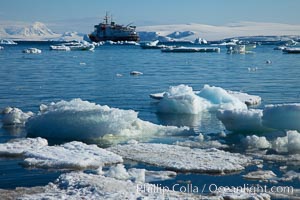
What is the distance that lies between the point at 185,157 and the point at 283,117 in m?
2.93

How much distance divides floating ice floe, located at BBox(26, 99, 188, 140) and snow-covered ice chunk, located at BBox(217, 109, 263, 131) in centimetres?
101

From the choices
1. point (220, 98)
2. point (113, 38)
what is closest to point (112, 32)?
point (113, 38)

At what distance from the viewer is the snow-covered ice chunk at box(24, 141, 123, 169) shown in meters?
8.11

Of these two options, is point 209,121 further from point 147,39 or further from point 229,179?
point 147,39

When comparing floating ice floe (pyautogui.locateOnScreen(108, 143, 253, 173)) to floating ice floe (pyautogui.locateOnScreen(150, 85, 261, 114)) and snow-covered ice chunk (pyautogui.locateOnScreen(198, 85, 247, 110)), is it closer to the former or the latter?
floating ice floe (pyautogui.locateOnScreen(150, 85, 261, 114))

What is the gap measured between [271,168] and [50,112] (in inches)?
199

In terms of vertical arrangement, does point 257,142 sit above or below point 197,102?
below

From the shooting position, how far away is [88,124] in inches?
416

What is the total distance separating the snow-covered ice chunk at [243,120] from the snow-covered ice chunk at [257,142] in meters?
0.92

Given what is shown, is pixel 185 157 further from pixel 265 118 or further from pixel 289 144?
pixel 265 118

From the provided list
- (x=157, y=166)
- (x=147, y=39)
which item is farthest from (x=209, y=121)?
(x=147, y=39)

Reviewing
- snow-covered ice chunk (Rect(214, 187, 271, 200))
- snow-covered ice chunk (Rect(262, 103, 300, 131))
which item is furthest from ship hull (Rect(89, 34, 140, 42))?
snow-covered ice chunk (Rect(214, 187, 271, 200))

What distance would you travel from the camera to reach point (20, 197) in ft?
21.4

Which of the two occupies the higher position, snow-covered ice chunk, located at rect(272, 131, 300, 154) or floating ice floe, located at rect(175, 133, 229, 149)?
snow-covered ice chunk, located at rect(272, 131, 300, 154)
